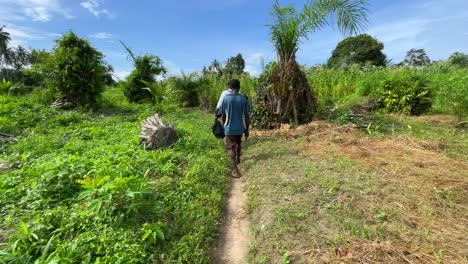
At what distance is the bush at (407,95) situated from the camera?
9156 millimetres

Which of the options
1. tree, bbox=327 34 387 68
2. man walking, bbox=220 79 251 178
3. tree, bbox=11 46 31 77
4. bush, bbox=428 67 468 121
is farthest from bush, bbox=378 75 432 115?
tree, bbox=11 46 31 77

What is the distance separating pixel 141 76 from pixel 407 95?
12.2 metres

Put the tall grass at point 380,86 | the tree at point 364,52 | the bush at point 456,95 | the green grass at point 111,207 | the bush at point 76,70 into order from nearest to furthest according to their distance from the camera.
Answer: the green grass at point 111,207 → the bush at point 456,95 → the tall grass at point 380,86 → the bush at point 76,70 → the tree at point 364,52

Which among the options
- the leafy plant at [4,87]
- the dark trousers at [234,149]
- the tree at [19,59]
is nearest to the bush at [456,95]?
the dark trousers at [234,149]

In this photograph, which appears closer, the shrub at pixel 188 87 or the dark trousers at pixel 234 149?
the dark trousers at pixel 234 149

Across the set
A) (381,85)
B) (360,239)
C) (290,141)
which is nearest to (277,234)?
(360,239)

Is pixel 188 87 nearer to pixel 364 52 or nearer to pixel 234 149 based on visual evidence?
pixel 234 149

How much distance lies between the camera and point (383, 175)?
4.12 m

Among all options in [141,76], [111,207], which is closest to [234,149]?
[111,207]

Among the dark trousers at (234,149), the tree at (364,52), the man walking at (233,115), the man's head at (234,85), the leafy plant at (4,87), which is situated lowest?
the dark trousers at (234,149)

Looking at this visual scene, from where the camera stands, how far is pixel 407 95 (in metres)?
9.20

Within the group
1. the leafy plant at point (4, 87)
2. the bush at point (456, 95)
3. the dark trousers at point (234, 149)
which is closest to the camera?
the dark trousers at point (234, 149)

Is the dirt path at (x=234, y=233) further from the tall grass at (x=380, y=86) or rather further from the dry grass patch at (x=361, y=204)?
the tall grass at (x=380, y=86)

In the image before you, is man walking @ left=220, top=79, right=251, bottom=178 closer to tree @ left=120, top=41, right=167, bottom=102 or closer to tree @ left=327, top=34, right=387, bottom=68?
tree @ left=120, top=41, right=167, bottom=102
